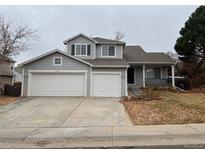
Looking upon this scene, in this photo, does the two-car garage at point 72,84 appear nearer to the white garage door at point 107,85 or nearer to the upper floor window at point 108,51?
the white garage door at point 107,85

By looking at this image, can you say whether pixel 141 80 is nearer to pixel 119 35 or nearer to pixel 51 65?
pixel 51 65

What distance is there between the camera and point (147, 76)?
88.5 ft

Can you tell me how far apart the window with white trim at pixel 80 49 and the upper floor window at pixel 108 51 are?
1802 mm

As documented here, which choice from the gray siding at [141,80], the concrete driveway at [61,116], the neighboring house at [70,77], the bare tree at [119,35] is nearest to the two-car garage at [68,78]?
the neighboring house at [70,77]

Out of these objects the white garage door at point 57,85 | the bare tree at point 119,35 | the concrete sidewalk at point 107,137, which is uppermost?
the bare tree at point 119,35

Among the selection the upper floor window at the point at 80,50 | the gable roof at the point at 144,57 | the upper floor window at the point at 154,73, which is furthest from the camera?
the upper floor window at the point at 154,73

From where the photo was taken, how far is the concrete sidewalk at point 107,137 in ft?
24.7

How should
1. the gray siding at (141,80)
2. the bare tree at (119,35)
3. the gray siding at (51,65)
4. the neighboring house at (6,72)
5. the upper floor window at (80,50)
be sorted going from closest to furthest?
the gray siding at (51,65) < the upper floor window at (80,50) < the gray siding at (141,80) < the neighboring house at (6,72) < the bare tree at (119,35)

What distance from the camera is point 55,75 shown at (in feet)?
70.0

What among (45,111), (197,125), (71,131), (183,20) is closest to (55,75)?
(45,111)

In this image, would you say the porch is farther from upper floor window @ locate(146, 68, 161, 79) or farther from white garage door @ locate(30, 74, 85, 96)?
white garage door @ locate(30, 74, 85, 96)

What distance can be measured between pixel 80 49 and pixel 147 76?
26.9 ft

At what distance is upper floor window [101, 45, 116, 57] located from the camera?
2431cm

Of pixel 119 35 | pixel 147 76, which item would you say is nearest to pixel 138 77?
pixel 147 76
